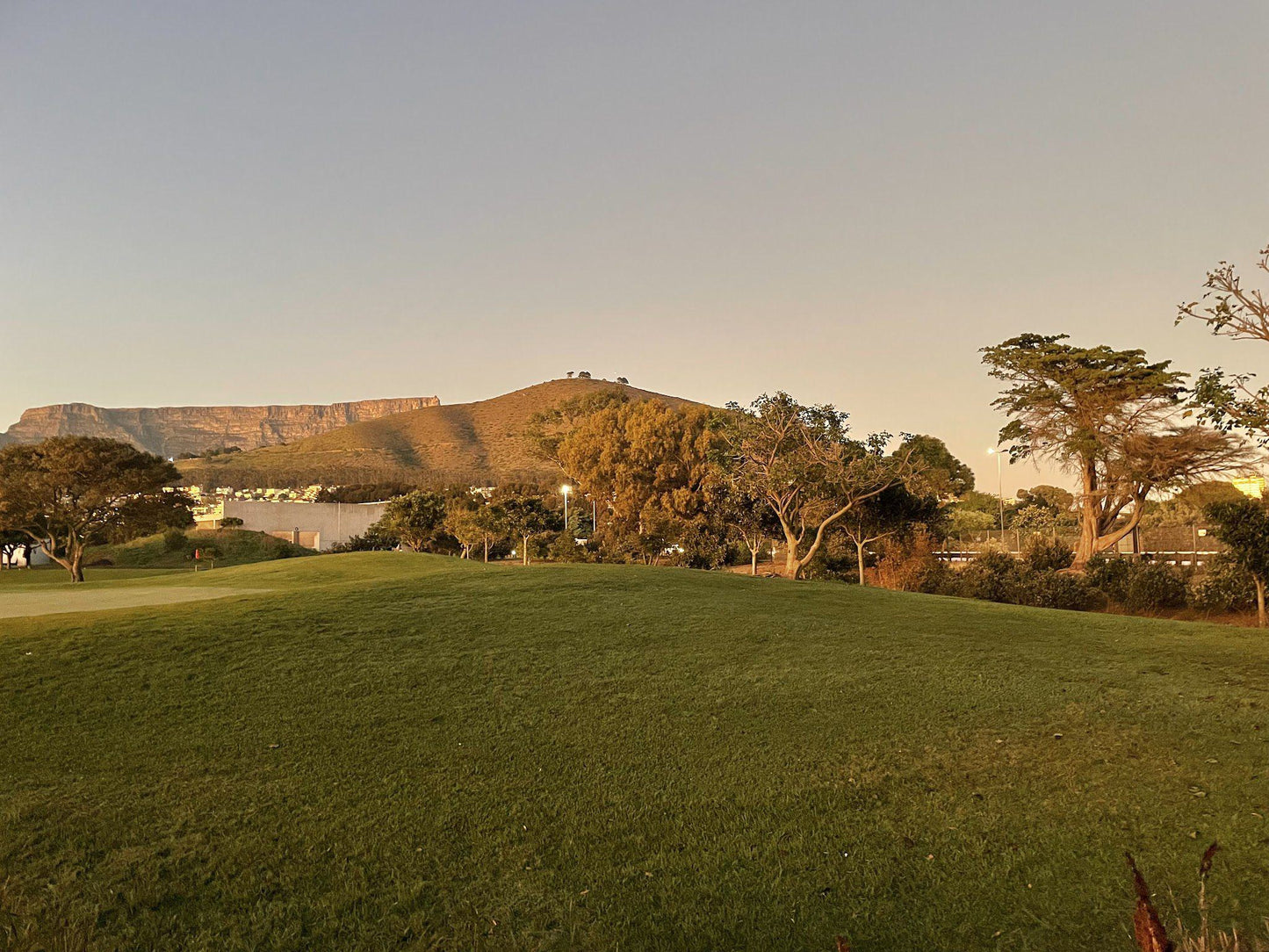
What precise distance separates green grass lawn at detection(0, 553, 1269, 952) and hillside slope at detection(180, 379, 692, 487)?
69.8 m

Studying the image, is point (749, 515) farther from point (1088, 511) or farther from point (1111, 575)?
point (1088, 511)

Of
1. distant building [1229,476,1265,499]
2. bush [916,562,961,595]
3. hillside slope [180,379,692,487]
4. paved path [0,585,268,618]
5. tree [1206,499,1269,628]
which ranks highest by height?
hillside slope [180,379,692,487]

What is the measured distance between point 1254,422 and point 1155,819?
7.59 m

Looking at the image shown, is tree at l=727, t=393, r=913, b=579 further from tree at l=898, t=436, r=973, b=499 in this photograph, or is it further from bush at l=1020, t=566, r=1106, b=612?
tree at l=898, t=436, r=973, b=499

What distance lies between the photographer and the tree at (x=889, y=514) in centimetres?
2698

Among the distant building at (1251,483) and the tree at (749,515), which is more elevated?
the distant building at (1251,483)

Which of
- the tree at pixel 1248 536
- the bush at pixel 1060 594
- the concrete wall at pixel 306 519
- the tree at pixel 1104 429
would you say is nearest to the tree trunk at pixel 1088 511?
the tree at pixel 1104 429

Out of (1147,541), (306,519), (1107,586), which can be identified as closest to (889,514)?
(1107,586)

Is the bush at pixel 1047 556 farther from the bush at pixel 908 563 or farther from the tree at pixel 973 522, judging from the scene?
the tree at pixel 973 522

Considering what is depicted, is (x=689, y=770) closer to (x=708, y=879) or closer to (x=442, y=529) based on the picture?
(x=708, y=879)

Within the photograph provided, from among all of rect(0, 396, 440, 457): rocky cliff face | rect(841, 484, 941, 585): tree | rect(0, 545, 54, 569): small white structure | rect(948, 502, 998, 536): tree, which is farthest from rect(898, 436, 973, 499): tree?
rect(0, 396, 440, 457): rocky cliff face

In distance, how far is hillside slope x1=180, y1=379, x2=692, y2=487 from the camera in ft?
279

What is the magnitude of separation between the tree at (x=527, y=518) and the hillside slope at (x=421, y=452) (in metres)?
32.6

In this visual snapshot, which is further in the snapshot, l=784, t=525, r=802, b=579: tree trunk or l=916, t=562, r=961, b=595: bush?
l=784, t=525, r=802, b=579: tree trunk
